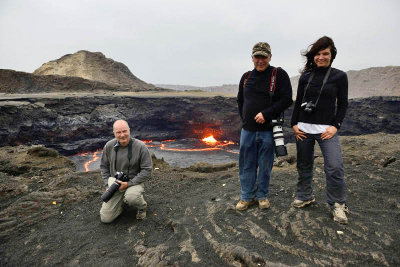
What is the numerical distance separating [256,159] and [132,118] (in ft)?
74.5

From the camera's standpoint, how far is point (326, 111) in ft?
10.5

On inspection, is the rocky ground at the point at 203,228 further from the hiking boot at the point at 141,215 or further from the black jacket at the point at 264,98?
the black jacket at the point at 264,98

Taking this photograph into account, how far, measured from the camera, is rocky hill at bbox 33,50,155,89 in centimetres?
4341

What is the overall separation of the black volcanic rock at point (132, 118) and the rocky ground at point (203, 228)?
15261mm

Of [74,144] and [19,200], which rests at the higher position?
[19,200]

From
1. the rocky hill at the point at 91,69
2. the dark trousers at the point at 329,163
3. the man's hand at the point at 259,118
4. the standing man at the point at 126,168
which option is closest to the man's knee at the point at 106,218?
the standing man at the point at 126,168

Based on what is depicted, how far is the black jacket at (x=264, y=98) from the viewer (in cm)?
343

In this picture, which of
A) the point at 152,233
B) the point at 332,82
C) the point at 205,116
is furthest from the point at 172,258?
the point at 205,116

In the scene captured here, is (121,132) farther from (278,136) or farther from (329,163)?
(329,163)

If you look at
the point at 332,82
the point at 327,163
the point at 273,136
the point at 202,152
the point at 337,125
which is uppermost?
the point at 332,82

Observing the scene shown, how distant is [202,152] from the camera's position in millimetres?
21906

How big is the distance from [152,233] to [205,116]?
970 inches

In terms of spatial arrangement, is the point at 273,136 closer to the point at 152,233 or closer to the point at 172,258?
the point at 172,258

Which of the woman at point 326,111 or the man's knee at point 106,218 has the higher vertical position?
the woman at point 326,111
